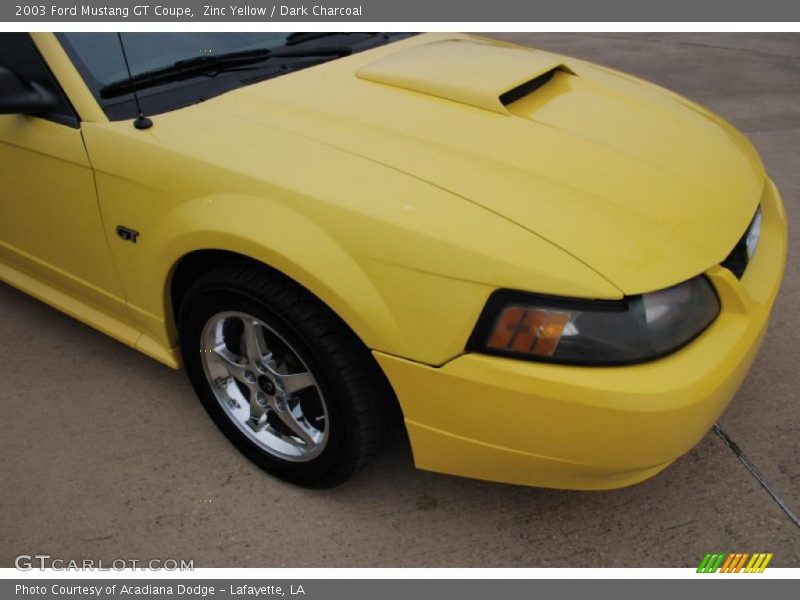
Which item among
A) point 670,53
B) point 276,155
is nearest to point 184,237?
point 276,155

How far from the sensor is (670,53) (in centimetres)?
794

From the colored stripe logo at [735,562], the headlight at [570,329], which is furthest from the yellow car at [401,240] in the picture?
the colored stripe logo at [735,562]

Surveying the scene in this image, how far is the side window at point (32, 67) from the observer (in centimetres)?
212

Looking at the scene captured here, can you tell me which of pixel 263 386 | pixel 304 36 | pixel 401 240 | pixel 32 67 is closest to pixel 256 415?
pixel 263 386

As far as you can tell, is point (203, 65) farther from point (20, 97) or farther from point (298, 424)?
point (298, 424)

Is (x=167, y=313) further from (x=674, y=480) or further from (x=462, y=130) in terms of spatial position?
(x=674, y=480)

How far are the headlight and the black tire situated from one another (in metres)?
0.37

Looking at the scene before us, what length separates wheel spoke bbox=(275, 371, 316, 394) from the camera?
6.51ft

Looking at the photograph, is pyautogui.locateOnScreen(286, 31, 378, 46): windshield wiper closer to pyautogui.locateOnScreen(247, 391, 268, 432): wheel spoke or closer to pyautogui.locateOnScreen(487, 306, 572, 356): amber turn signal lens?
pyautogui.locateOnScreen(247, 391, 268, 432): wheel spoke

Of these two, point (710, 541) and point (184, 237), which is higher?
point (184, 237)

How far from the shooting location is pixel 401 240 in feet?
5.38

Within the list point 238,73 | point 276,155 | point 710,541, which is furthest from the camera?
point 238,73

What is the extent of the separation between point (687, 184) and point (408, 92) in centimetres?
92

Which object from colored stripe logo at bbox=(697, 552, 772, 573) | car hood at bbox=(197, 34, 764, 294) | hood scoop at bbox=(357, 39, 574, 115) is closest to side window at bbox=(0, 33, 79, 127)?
car hood at bbox=(197, 34, 764, 294)
